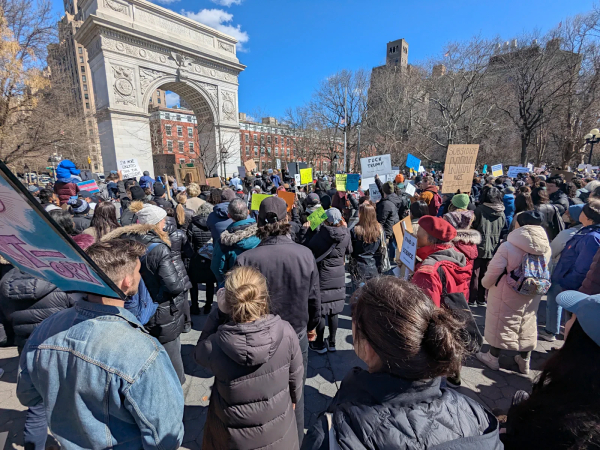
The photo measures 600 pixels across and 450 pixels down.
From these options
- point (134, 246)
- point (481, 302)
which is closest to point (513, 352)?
point (481, 302)

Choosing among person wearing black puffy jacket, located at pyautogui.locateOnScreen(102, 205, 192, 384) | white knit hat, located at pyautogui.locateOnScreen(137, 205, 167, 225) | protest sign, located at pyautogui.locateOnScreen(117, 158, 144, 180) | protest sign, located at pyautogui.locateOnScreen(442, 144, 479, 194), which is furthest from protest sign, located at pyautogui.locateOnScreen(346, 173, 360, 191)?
person wearing black puffy jacket, located at pyautogui.locateOnScreen(102, 205, 192, 384)

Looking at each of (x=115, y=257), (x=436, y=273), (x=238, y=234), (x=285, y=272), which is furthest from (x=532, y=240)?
(x=115, y=257)

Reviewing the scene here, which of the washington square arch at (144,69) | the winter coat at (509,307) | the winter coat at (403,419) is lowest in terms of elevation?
the winter coat at (509,307)

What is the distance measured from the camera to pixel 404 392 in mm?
1007

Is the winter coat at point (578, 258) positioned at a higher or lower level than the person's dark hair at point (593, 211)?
lower

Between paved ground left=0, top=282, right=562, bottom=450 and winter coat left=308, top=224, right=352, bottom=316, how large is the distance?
71cm

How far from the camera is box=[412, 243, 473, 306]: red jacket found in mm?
2287

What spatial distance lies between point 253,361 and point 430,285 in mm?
1513

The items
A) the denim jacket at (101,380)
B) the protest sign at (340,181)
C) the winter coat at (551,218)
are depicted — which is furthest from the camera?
the protest sign at (340,181)

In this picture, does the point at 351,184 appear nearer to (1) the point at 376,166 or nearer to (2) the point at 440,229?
(1) the point at 376,166

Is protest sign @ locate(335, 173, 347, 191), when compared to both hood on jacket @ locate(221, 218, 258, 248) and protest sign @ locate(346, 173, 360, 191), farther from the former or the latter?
hood on jacket @ locate(221, 218, 258, 248)

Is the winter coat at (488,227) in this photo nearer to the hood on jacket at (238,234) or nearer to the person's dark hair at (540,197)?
the person's dark hair at (540,197)

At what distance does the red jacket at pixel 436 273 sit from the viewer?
2.29 metres

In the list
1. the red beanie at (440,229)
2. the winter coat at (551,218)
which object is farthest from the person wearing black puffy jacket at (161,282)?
the winter coat at (551,218)
